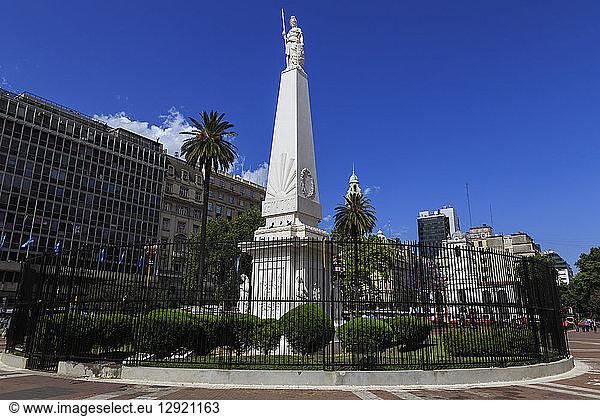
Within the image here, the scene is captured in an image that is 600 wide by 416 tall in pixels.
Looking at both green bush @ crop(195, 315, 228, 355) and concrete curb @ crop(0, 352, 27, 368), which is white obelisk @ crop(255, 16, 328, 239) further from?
concrete curb @ crop(0, 352, 27, 368)

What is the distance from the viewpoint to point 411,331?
1235 cm

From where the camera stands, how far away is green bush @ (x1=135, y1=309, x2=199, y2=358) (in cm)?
1138

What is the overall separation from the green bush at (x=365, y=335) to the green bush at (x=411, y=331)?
0.28 meters

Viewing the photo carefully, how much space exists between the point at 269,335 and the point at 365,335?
265 centimetres

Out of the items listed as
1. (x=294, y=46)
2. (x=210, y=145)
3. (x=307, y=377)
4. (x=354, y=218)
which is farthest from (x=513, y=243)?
(x=307, y=377)

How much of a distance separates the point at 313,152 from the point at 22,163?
4462cm

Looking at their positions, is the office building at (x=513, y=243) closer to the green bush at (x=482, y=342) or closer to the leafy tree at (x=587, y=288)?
the leafy tree at (x=587, y=288)

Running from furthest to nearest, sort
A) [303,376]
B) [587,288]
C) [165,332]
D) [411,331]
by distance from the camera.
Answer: [587,288] → [411,331] → [165,332] → [303,376]

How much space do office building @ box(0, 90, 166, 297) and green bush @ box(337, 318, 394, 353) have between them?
42220mm

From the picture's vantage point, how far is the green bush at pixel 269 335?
11.6m

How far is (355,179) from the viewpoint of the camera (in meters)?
95.2

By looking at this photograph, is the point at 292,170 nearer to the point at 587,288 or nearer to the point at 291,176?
the point at 291,176

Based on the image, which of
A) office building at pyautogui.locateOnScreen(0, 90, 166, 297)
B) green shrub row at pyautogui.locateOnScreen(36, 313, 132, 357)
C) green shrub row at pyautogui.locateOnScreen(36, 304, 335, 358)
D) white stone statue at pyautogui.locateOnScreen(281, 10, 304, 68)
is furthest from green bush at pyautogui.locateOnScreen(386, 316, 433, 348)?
office building at pyautogui.locateOnScreen(0, 90, 166, 297)

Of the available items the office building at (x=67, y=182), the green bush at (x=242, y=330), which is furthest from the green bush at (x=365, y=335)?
the office building at (x=67, y=182)
